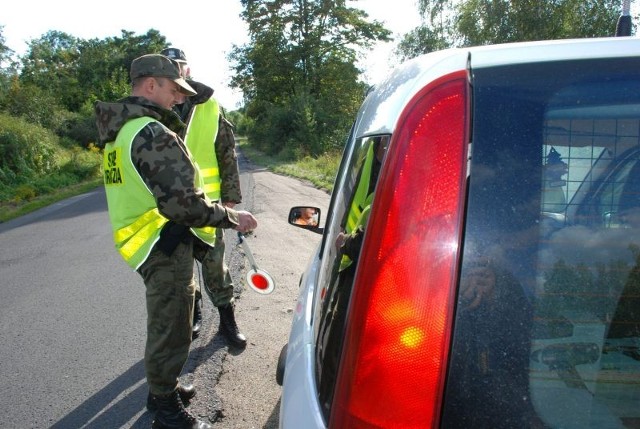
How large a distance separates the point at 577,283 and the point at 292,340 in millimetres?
1106

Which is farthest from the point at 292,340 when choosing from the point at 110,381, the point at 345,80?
the point at 345,80

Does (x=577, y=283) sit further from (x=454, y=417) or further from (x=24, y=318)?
(x=24, y=318)

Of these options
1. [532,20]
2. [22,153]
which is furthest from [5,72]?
[532,20]

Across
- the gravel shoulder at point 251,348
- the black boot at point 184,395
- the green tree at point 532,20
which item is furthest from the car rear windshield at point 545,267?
the green tree at point 532,20

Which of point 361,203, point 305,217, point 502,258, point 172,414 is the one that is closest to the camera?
point 502,258

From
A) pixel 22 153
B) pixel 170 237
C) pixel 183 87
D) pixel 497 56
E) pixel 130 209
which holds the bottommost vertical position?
pixel 170 237

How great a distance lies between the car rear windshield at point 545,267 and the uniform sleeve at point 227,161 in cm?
297

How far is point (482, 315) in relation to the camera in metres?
1.08

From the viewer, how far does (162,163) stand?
258cm

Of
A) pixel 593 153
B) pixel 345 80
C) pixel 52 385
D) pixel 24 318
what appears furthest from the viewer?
pixel 345 80

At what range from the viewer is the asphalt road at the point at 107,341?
321 cm

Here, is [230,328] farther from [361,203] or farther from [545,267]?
[545,267]

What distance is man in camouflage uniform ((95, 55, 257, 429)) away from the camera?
2.61m

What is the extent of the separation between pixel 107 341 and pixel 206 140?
1.90 m
